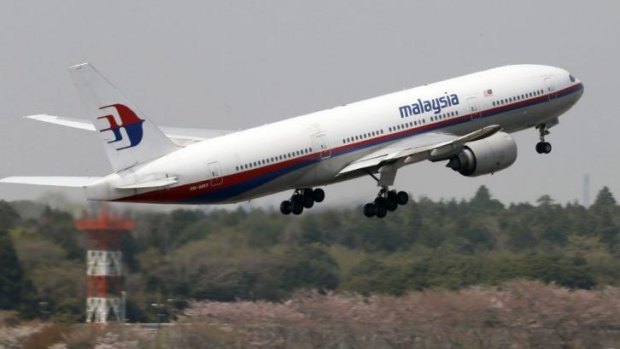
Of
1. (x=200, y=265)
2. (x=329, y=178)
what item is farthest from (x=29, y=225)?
(x=329, y=178)

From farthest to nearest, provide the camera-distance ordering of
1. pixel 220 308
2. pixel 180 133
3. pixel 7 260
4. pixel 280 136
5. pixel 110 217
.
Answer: pixel 7 260 → pixel 220 308 → pixel 110 217 → pixel 180 133 → pixel 280 136

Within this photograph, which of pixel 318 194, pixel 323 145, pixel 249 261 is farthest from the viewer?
pixel 249 261

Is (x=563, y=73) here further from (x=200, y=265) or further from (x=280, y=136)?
(x=200, y=265)

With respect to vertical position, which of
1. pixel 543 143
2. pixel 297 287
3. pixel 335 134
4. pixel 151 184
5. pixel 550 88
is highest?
pixel 550 88

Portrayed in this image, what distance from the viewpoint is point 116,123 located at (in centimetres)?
6775

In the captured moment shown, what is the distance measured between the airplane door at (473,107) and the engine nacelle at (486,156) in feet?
6.53

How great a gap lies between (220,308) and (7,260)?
16.1 metres

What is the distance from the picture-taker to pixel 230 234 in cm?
10400

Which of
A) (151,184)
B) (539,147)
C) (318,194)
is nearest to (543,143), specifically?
(539,147)

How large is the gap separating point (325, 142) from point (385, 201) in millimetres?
5041

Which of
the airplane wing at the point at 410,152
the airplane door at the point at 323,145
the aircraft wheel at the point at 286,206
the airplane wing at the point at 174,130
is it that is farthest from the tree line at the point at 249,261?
the airplane door at the point at 323,145

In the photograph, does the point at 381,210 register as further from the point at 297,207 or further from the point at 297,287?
the point at 297,287

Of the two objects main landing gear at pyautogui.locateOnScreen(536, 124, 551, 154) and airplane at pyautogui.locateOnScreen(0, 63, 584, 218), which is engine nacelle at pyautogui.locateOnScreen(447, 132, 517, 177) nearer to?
airplane at pyautogui.locateOnScreen(0, 63, 584, 218)

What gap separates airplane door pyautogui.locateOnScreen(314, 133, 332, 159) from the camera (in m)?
71.3
